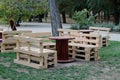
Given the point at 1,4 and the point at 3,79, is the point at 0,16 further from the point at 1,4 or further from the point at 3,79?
the point at 3,79

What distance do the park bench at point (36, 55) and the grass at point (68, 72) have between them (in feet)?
0.83

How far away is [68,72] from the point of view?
8.18m

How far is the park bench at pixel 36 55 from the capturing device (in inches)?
337

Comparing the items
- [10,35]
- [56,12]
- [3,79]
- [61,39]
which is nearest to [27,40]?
[61,39]

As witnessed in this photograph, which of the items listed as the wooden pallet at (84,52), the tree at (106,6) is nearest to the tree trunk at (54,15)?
the wooden pallet at (84,52)

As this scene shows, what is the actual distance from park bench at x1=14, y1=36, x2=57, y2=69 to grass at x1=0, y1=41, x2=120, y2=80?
253 millimetres

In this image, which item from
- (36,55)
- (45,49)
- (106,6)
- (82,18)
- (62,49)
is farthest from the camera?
(106,6)

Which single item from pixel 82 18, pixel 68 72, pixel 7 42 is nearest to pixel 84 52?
pixel 68 72

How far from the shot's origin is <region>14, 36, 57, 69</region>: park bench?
8.57 metres

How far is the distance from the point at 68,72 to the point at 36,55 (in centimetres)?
112

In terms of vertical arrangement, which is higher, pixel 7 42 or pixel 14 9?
Result: pixel 14 9

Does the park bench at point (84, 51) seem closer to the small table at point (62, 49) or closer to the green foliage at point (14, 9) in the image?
the small table at point (62, 49)

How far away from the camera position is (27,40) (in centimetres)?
884

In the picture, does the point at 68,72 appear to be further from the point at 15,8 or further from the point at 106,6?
the point at 106,6
